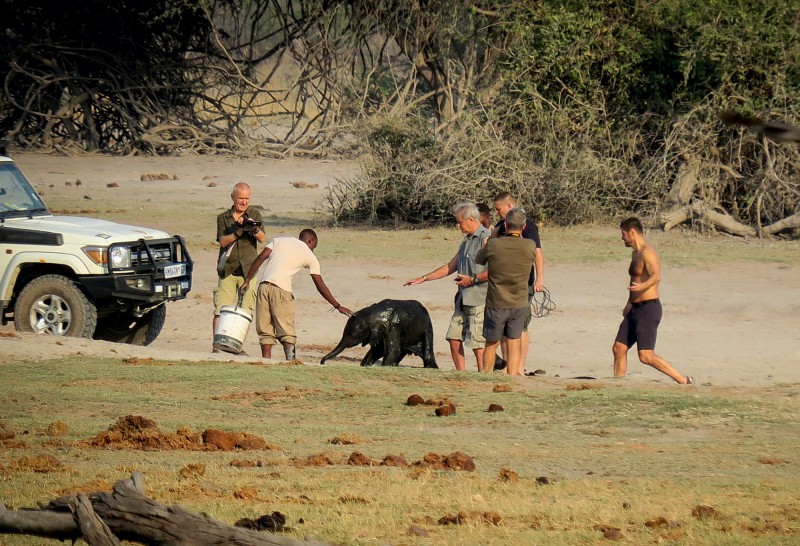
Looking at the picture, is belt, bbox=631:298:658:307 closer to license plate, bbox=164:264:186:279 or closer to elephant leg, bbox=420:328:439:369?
elephant leg, bbox=420:328:439:369

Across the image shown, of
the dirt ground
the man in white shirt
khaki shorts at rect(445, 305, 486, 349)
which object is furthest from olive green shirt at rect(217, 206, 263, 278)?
khaki shorts at rect(445, 305, 486, 349)

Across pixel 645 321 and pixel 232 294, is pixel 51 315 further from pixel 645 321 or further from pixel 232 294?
pixel 645 321

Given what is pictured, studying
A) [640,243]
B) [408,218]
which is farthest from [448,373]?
[408,218]

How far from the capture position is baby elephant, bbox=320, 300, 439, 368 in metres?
12.2

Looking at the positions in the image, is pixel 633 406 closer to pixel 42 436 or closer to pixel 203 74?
pixel 42 436

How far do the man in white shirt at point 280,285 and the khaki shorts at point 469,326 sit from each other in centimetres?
104

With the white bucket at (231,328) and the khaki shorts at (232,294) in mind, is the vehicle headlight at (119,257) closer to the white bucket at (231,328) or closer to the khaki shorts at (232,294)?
the khaki shorts at (232,294)

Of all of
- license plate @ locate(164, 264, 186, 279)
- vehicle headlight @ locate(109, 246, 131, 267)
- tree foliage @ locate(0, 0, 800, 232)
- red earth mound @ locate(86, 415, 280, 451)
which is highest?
tree foliage @ locate(0, 0, 800, 232)

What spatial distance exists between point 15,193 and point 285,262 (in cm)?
293

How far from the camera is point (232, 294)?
41.8 feet

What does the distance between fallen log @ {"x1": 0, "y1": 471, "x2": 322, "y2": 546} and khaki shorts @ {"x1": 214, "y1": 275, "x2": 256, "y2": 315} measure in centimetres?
780

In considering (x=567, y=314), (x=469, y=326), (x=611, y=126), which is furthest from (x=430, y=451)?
(x=611, y=126)

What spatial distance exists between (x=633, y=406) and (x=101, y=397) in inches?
164

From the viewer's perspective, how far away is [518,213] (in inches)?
442
